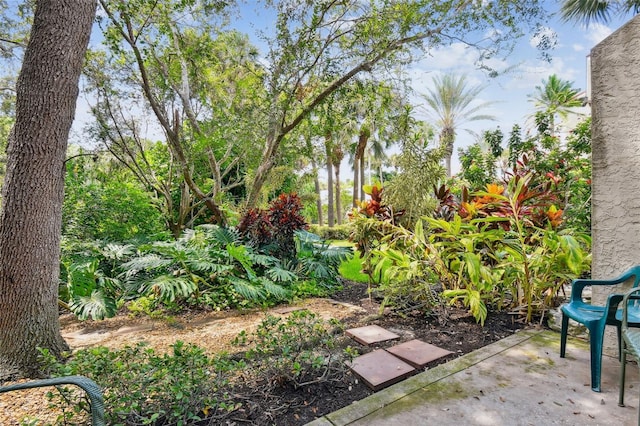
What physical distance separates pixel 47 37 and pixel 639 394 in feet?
13.8

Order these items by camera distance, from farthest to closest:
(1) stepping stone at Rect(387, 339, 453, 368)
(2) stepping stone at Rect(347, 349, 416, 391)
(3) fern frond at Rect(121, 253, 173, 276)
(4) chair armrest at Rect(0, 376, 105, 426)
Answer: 1. (3) fern frond at Rect(121, 253, 173, 276)
2. (1) stepping stone at Rect(387, 339, 453, 368)
3. (2) stepping stone at Rect(347, 349, 416, 391)
4. (4) chair armrest at Rect(0, 376, 105, 426)

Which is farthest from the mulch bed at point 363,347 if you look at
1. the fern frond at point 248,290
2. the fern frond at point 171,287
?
the fern frond at point 171,287

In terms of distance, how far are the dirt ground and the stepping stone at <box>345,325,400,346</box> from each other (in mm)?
88

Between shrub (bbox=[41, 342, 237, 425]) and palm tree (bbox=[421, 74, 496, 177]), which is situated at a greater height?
palm tree (bbox=[421, 74, 496, 177])

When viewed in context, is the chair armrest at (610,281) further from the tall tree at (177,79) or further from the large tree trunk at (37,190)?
the tall tree at (177,79)

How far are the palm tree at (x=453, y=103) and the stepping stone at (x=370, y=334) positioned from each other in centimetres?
1487

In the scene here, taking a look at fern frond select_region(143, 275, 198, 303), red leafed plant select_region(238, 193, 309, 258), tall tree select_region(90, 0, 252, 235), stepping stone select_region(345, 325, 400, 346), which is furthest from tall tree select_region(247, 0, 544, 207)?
stepping stone select_region(345, 325, 400, 346)

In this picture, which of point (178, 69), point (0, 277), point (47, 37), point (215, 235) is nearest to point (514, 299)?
point (215, 235)

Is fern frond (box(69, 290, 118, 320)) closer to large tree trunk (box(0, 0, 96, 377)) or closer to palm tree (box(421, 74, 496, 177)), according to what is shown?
large tree trunk (box(0, 0, 96, 377))

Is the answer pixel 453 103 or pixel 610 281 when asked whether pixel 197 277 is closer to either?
pixel 610 281

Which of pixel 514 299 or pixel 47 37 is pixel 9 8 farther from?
pixel 514 299

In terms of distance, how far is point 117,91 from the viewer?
18.7ft

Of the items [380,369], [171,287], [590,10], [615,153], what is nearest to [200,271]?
[171,287]

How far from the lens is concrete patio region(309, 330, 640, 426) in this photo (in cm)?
152
